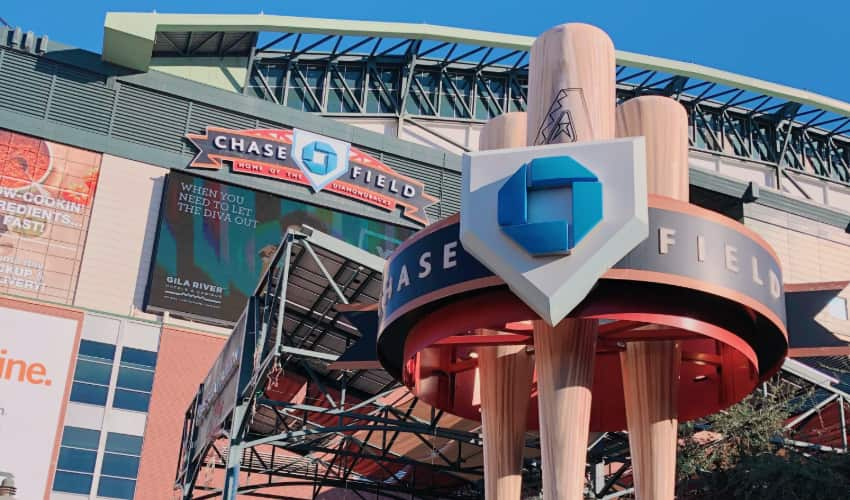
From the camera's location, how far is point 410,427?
23.6 metres

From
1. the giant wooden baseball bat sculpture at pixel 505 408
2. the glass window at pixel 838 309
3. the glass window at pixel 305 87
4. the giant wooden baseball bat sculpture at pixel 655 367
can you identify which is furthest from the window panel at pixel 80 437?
the glass window at pixel 838 309

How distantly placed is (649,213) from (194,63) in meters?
45.1

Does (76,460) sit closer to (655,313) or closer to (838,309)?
(655,313)

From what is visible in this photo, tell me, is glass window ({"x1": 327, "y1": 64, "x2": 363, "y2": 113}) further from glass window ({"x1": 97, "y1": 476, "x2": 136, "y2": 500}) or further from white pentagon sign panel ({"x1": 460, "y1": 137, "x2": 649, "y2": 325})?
white pentagon sign panel ({"x1": 460, "y1": 137, "x2": 649, "y2": 325})

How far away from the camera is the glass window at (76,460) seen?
4256 centimetres

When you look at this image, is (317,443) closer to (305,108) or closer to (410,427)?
(410,427)

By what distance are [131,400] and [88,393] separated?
1797 millimetres

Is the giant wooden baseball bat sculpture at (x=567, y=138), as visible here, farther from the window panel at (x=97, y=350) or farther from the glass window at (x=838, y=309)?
the glass window at (x=838, y=309)

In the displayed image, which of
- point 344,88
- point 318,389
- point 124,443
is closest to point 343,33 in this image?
point 344,88

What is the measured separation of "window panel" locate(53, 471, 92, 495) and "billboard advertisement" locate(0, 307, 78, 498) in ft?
1.80

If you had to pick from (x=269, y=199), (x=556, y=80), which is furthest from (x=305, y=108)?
(x=556, y=80)

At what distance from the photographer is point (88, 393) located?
4428 centimetres

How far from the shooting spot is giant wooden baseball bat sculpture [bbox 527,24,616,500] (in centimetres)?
1591

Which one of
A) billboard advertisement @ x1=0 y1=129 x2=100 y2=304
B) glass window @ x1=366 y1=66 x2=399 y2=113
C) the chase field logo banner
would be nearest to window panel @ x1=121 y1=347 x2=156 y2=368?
billboard advertisement @ x1=0 y1=129 x2=100 y2=304
